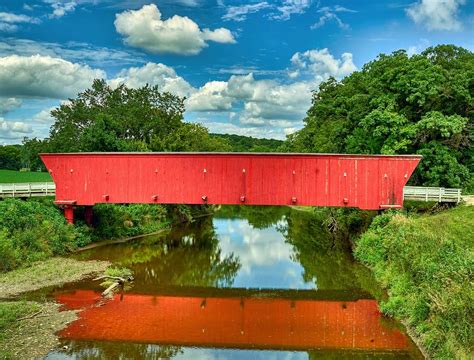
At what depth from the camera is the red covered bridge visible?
80.6 ft

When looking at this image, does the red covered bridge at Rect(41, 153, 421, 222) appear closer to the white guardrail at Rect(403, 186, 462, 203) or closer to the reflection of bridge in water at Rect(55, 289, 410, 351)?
the white guardrail at Rect(403, 186, 462, 203)

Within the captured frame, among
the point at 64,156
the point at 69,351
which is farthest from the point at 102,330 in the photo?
the point at 64,156

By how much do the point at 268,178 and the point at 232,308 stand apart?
30.6 ft

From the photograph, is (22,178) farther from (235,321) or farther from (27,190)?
(235,321)

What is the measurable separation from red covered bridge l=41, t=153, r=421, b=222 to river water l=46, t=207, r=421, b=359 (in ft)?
11.3

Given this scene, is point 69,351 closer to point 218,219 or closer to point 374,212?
point 374,212

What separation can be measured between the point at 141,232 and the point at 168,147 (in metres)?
14.4

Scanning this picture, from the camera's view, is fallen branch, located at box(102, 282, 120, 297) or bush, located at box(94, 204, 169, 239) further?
bush, located at box(94, 204, 169, 239)

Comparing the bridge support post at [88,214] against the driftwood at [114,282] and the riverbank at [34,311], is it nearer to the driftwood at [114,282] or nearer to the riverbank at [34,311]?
the riverbank at [34,311]

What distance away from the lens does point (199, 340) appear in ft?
45.0

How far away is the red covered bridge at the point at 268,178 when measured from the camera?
967 inches

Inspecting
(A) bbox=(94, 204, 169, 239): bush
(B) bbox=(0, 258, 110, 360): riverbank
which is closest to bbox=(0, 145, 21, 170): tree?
(A) bbox=(94, 204, 169, 239): bush

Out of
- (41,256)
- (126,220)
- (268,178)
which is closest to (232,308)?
(268,178)

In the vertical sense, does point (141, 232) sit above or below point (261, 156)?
below
